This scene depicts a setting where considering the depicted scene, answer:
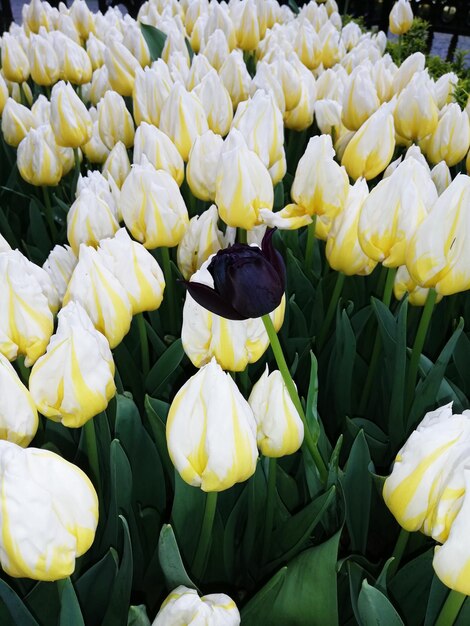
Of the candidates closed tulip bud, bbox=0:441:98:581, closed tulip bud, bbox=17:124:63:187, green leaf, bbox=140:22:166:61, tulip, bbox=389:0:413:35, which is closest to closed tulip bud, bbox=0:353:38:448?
closed tulip bud, bbox=0:441:98:581

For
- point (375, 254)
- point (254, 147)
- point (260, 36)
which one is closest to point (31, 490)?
point (375, 254)

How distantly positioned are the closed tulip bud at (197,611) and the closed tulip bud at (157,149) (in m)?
0.64

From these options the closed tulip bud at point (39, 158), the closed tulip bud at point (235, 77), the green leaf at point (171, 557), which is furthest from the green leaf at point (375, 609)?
the closed tulip bud at point (235, 77)

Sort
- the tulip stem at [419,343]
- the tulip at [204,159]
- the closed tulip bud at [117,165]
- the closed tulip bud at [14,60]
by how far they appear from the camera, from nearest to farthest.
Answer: the tulip stem at [419,343] < the tulip at [204,159] < the closed tulip bud at [117,165] < the closed tulip bud at [14,60]

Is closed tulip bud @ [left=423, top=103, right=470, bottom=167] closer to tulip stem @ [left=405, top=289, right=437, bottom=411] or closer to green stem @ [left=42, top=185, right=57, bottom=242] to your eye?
tulip stem @ [left=405, top=289, right=437, bottom=411]

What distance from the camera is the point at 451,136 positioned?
1157 mm

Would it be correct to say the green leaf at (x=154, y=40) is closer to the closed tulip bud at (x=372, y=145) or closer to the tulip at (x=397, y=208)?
the closed tulip bud at (x=372, y=145)

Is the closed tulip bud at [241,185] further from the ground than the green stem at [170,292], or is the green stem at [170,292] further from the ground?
the closed tulip bud at [241,185]

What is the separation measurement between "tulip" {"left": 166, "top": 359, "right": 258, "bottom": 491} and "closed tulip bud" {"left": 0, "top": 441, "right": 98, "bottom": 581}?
0.26ft

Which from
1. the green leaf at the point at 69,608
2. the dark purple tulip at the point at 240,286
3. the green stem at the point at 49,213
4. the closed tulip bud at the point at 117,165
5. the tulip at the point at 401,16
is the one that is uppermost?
the tulip at the point at 401,16

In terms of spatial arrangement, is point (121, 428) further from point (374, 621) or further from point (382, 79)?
point (382, 79)

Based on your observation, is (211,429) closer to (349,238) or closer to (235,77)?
(349,238)

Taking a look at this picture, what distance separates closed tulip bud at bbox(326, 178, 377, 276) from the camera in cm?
82

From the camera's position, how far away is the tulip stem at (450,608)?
494 mm
